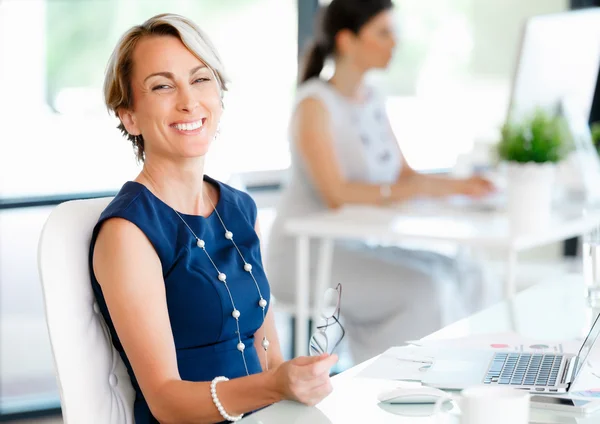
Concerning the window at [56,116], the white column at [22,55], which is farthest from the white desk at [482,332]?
the white column at [22,55]

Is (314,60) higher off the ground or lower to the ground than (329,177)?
higher

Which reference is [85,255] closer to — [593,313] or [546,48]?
[593,313]

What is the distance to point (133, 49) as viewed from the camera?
161 cm

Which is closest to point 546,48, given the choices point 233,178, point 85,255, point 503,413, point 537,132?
point 537,132

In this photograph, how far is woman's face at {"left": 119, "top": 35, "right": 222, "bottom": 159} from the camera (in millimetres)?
1604

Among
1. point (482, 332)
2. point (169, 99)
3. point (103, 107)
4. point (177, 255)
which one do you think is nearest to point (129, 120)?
point (169, 99)

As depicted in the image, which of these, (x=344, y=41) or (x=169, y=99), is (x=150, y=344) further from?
(x=344, y=41)

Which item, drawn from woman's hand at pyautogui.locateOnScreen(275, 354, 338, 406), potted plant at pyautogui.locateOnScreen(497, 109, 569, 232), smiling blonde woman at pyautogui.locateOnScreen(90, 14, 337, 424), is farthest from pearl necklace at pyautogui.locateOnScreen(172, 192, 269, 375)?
potted plant at pyautogui.locateOnScreen(497, 109, 569, 232)

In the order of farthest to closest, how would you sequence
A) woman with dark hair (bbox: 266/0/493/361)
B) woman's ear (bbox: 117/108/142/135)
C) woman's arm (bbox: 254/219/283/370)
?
woman with dark hair (bbox: 266/0/493/361), woman's arm (bbox: 254/219/283/370), woman's ear (bbox: 117/108/142/135)

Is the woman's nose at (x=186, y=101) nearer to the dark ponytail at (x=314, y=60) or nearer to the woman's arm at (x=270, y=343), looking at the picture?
the woman's arm at (x=270, y=343)

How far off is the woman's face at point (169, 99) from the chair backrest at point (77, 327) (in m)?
0.19

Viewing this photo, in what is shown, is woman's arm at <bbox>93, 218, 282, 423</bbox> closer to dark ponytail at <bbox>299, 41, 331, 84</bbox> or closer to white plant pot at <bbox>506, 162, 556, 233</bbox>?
white plant pot at <bbox>506, 162, 556, 233</bbox>

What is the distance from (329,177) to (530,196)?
27.4 inches

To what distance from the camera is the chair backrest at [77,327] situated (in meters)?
1.44
